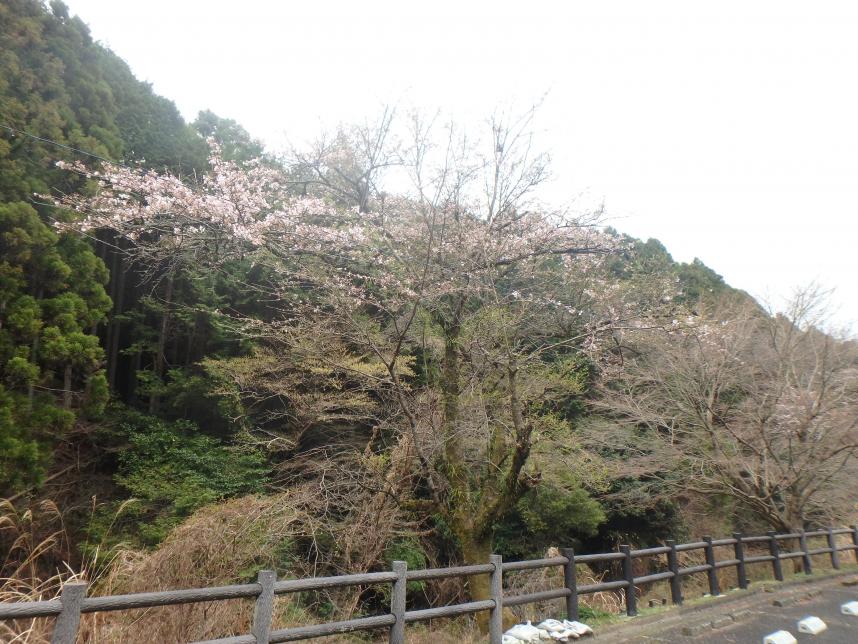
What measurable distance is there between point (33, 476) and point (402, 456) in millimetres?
7297

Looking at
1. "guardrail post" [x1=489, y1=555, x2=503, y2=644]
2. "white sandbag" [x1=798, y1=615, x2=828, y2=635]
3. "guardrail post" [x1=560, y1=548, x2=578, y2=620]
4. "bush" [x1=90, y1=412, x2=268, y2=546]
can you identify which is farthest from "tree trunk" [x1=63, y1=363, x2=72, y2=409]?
"white sandbag" [x1=798, y1=615, x2=828, y2=635]

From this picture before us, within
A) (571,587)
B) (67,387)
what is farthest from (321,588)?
(67,387)

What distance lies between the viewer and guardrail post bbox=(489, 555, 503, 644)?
4.94 metres

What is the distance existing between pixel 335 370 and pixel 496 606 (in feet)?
16.9

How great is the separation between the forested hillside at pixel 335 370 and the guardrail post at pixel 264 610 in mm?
2361

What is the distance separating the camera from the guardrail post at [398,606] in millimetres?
4152

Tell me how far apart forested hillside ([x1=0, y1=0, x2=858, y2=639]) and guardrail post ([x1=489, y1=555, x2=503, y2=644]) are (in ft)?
5.32

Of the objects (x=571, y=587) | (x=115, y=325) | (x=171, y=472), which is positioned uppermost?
(x=115, y=325)

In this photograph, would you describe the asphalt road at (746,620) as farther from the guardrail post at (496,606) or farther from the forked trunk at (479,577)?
the forked trunk at (479,577)

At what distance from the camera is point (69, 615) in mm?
2770

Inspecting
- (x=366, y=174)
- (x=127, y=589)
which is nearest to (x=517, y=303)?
(x=366, y=174)

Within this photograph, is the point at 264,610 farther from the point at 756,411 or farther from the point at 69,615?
the point at 756,411

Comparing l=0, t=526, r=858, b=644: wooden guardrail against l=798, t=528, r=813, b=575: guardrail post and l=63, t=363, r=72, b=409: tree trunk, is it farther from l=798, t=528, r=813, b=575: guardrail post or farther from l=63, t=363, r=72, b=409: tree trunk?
l=63, t=363, r=72, b=409: tree trunk

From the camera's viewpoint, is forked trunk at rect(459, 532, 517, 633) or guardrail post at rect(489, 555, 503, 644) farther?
forked trunk at rect(459, 532, 517, 633)
